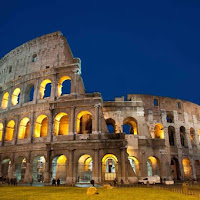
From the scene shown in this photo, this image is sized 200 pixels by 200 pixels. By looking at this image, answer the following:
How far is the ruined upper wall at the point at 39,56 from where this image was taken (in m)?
24.8

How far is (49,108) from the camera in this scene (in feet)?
73.4

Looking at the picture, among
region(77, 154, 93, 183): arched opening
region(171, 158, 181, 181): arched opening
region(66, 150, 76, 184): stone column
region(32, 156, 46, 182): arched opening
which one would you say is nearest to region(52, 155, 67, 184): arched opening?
region(77, 154, 93, 183): arched opening

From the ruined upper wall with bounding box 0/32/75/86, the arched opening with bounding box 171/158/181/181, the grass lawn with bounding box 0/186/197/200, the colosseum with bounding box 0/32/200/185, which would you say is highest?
the ruined upper wall with bounding box 0/32/75/86

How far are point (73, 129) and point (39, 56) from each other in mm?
11419

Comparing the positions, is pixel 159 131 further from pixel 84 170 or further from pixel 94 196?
pixel 94 196

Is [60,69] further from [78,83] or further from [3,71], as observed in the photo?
[3,71]

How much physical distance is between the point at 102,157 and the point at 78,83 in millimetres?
8712

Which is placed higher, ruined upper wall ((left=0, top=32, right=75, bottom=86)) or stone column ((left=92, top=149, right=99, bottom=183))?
ruined upper wall ((left=0, top=32, right=75, bottom=86))

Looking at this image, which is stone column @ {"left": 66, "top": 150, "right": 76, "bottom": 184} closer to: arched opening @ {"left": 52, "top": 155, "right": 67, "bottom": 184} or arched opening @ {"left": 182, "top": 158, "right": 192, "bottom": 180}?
arched opening @ {"left": 52, "top": 155, "right": 67, "bottom": 184}

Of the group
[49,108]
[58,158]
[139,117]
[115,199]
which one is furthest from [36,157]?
[115,199]

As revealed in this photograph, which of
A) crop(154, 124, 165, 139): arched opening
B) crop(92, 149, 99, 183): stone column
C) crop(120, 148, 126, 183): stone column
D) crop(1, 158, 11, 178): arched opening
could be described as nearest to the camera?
crop(120, 148, 126, 183): stone column

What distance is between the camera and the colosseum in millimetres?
19797

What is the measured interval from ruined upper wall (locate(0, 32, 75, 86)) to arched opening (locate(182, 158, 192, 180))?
21293 millimetres

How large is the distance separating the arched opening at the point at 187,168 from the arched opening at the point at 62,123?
17837mm
